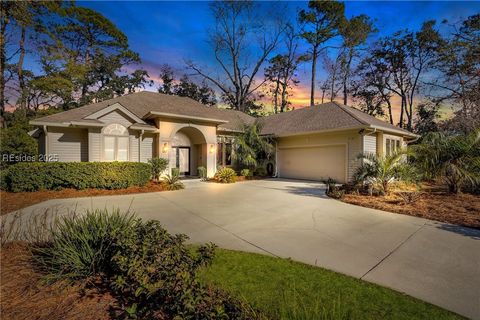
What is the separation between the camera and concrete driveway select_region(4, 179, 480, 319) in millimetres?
3441

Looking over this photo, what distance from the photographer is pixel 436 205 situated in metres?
7.92

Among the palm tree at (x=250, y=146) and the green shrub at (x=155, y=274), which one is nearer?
the green shrub at (x=155, y=274)

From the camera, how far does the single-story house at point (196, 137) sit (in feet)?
42.1

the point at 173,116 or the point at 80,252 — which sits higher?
the point at 173,116

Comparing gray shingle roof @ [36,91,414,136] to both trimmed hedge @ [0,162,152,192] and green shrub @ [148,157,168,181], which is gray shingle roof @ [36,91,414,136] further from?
trimmed hedge @ [0,162,152,192]

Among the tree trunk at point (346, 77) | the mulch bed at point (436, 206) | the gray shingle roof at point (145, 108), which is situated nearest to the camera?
the mulch bed at point (436, 206)

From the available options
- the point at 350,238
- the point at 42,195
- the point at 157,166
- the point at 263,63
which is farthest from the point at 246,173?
the point at 263,63

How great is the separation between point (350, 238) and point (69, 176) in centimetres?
1177

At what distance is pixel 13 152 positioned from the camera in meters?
17.6

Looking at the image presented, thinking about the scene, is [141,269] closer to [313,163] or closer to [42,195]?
[42,195]

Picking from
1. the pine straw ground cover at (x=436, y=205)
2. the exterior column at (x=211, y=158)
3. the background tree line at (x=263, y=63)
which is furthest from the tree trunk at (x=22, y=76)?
the pine straw ground cover at (x=436, y=205)

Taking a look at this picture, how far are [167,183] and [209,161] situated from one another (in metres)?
4.30

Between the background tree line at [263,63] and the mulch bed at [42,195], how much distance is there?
50.9 ft

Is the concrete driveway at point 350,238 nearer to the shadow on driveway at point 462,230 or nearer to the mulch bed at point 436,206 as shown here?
the shadow on driveway at point 462,230
